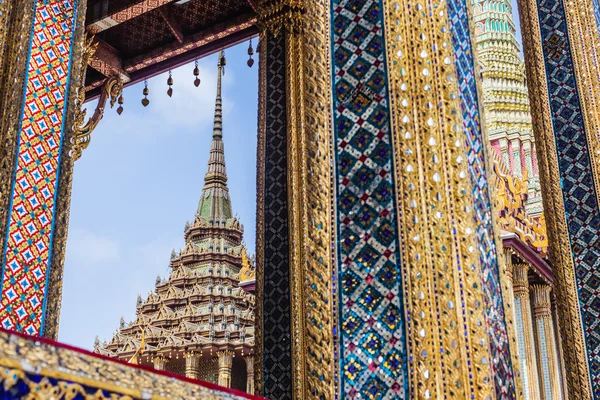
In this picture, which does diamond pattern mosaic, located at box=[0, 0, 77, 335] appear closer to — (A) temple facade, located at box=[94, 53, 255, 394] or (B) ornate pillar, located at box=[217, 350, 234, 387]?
(A) temple facade, located at box=[94, 53, 255, 394]

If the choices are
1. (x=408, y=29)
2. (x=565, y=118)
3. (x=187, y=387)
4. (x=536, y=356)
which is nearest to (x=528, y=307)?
(x=536, y=356)

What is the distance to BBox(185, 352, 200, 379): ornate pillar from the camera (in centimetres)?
1930

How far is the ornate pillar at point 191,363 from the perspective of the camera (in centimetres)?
1930

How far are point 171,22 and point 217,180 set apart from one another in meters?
15.2

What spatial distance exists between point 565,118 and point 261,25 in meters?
3.04

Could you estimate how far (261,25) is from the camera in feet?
25.2

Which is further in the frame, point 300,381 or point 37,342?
point 300,381

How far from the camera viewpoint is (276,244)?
6680 millimetres

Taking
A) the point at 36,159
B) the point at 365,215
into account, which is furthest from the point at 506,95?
the point at 365,215

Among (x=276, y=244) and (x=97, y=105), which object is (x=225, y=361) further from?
(x=276, y=244)

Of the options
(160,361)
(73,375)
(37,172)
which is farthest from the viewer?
(160,361)

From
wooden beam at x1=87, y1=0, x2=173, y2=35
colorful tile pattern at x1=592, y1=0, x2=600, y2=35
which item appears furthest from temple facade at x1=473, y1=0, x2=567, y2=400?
wooden beam at x1=87, y1=0, x2=173, y2=35

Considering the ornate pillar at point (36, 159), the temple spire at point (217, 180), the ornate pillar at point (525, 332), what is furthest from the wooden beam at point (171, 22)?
the temple spire at point (217, 180)

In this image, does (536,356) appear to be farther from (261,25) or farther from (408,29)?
(408,29)
